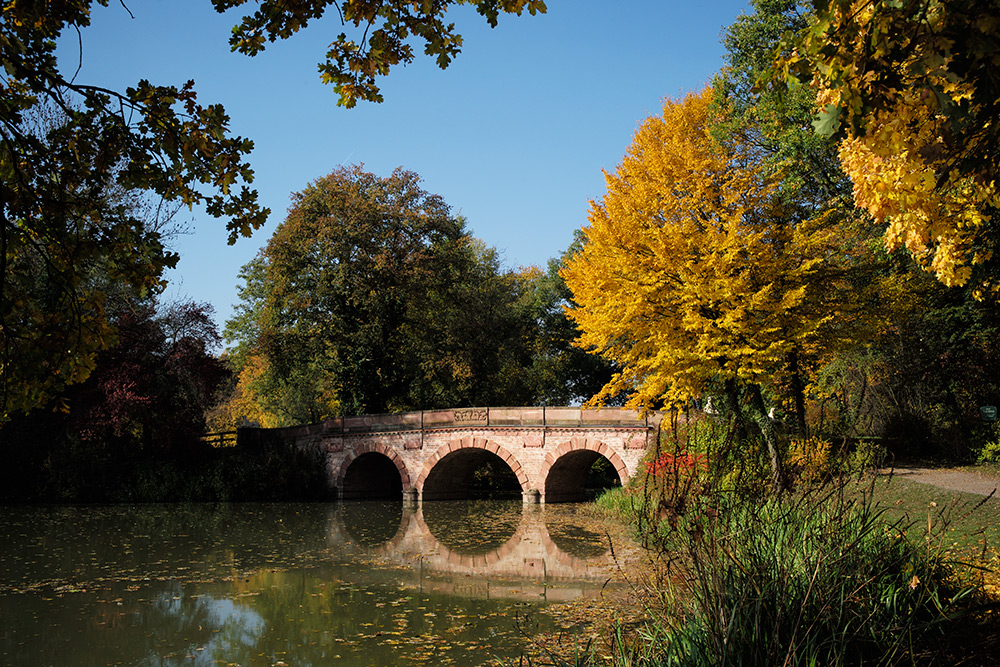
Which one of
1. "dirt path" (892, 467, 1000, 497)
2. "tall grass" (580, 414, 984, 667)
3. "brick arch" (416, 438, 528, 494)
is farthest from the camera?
"brick arch" (416, 438, 528, 494)

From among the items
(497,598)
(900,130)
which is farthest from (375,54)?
(497,598)

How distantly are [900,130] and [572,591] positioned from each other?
6875 millimetres

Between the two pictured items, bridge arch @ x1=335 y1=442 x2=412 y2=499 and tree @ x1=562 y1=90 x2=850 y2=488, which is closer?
tree @ x1=562 y1=90 x2=850 y2=488

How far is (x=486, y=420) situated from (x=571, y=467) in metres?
3.07

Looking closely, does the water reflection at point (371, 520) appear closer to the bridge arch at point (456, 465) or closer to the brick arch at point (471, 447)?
the bridge arch at point (456, 465)

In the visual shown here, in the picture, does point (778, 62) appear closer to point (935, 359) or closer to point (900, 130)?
point (900, 130)

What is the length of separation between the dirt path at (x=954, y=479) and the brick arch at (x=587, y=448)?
7.00 m

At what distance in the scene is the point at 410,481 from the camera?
2470 centimetres

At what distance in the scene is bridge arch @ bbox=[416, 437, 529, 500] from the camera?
23.0 meters

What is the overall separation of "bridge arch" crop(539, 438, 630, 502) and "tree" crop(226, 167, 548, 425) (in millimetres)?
6466

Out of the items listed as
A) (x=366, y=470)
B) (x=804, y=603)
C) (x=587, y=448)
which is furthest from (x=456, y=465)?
(x=804, y=603)

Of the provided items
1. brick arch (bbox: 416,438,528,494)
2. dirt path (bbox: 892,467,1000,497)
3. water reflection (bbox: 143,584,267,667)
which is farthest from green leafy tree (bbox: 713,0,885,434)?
water reflection (bbox: 143,584,267,667)

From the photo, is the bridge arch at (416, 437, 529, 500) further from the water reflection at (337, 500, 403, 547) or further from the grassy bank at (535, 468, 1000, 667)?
the grassy bank at (535, 468, 1000, 667)

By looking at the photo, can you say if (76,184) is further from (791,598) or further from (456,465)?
(456,465)
